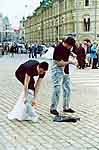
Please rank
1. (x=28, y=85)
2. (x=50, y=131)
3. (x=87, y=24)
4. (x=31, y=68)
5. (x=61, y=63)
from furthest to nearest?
1. (x=87, y=24)
2. (x=61, y=63)
3. (x=28, y=85)
4. (x=31, y=68)
5. (x=50, y=131)

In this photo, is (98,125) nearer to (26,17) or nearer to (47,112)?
(47,112)

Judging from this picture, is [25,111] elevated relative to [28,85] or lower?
lower

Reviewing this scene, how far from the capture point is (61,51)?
12055 mm

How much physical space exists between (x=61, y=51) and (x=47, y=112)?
62.6 inches

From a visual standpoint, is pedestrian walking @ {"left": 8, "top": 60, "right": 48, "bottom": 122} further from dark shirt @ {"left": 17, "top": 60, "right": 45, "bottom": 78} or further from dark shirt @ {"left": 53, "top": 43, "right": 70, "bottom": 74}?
dark shirt @ {"left": 53, "top": 43, "right": 70, "bottom": 74}

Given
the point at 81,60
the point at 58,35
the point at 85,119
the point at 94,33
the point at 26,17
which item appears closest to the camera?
the point at 85,119

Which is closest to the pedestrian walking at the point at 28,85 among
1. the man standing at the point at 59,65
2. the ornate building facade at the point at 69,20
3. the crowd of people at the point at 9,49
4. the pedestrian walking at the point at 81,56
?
the man standing at the point at 59,65

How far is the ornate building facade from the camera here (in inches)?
3484

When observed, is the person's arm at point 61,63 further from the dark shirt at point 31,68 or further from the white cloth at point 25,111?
the white cloth at point 25,111

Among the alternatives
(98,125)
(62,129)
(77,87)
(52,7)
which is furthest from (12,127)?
(52,7)

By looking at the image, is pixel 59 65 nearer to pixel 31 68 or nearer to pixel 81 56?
pixel 31 68

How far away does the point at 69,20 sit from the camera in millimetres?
97750

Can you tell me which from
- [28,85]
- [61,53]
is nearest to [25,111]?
[28,85]

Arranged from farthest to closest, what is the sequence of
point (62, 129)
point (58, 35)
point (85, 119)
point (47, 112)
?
point (58, 35)
point (47, 112)
point (85, 119)
point (62, 129)
